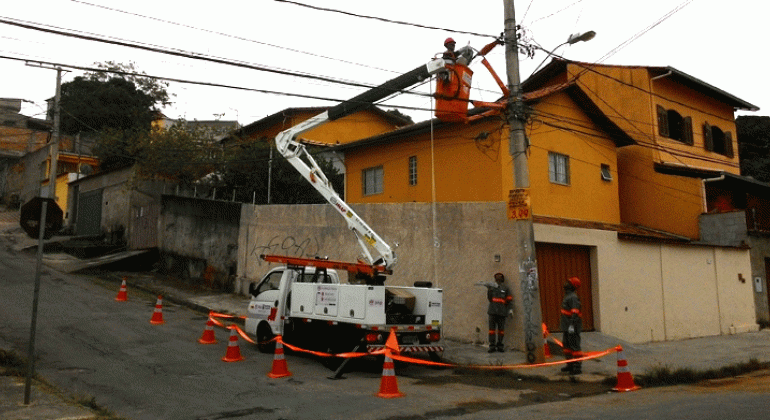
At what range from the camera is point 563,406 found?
26.4 feet

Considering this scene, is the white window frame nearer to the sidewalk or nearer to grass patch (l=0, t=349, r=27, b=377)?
the sidewalk

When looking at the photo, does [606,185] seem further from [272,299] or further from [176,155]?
[176,155]

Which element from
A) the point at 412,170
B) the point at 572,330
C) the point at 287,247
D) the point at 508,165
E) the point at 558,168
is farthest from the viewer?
the point at 412,170

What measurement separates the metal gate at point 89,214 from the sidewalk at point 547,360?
9560 millimetres

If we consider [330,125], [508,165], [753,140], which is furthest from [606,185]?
[753,140]

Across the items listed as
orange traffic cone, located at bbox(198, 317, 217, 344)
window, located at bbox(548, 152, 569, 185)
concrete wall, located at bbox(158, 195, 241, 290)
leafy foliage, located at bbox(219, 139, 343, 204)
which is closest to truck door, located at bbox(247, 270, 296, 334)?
orange traffic cone, located at bbox(198, 317, 217, 344)

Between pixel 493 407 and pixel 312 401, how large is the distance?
252 centimetres

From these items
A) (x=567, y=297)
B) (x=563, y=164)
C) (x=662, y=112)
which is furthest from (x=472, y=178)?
(x=662, y=112)

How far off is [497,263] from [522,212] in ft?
7.24

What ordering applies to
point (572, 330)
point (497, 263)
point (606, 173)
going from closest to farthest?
point (572, 330) → point (497, 263) → point (606, 173)

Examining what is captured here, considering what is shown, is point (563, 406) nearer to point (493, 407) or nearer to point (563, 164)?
point (493, 407)

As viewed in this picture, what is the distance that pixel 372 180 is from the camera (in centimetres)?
2311

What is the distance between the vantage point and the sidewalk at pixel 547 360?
731cm

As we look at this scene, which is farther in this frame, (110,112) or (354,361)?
(110,112)
